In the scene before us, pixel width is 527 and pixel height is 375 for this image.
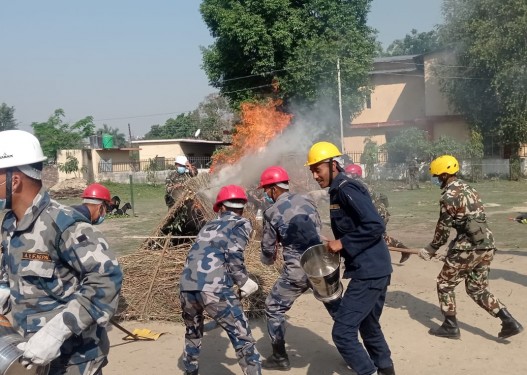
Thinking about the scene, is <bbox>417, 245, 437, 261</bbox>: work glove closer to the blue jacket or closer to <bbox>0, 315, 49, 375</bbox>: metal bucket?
the blue jacket

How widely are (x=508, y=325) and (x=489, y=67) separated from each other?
27.6m

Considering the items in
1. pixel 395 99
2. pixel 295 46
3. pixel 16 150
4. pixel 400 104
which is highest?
pixel 295 46

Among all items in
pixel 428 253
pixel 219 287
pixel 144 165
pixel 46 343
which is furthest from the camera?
pixel 144 165

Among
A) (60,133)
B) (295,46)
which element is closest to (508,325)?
(295,46)

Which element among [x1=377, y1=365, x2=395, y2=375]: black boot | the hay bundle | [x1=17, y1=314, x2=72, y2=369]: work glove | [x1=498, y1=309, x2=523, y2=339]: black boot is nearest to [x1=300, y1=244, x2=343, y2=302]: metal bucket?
[x1=377, y1=365, x2=395, y2=375]: black boot

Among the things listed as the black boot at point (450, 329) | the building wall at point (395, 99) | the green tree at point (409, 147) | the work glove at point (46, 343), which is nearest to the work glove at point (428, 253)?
the black boot at point (450, 329)

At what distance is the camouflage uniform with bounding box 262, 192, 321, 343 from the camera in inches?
223

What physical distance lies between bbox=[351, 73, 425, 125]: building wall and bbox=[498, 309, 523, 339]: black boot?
111ft

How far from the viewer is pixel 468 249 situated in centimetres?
606

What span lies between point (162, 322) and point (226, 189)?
102 inches

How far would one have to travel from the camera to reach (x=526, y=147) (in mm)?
33000

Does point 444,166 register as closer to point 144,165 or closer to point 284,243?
point 284,243

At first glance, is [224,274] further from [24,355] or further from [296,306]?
[296,306]

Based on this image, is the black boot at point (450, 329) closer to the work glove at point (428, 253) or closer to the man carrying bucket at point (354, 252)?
the work glove at point (428, 253)
